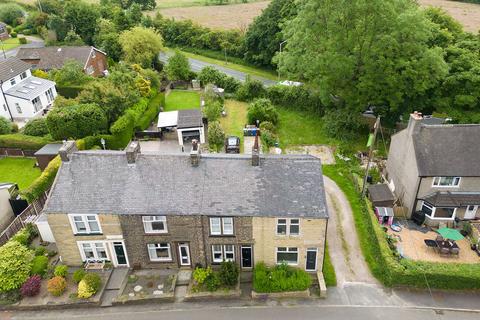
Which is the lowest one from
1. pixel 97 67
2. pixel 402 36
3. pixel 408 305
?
pixel 408 305

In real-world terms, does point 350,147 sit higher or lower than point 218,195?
lower

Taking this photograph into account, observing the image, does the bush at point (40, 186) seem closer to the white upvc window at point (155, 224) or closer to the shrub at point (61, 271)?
the shrub at point (61, 271)

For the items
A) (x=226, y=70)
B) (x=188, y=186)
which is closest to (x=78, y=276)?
(x=188, y=186)

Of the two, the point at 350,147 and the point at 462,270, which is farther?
the point at 350,147

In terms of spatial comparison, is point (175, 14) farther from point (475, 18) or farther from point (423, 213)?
point (423, 213)

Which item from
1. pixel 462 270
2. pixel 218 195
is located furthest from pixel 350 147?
pixel 218 195

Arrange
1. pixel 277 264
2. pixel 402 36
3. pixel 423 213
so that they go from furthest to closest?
pixel 402 36, pixel 423 213, pixel 277 264

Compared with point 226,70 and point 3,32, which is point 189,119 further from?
point 3,32

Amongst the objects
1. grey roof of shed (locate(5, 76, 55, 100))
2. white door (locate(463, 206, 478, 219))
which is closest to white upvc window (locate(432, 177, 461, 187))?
white door (locate(463, 206, 478, 219))
